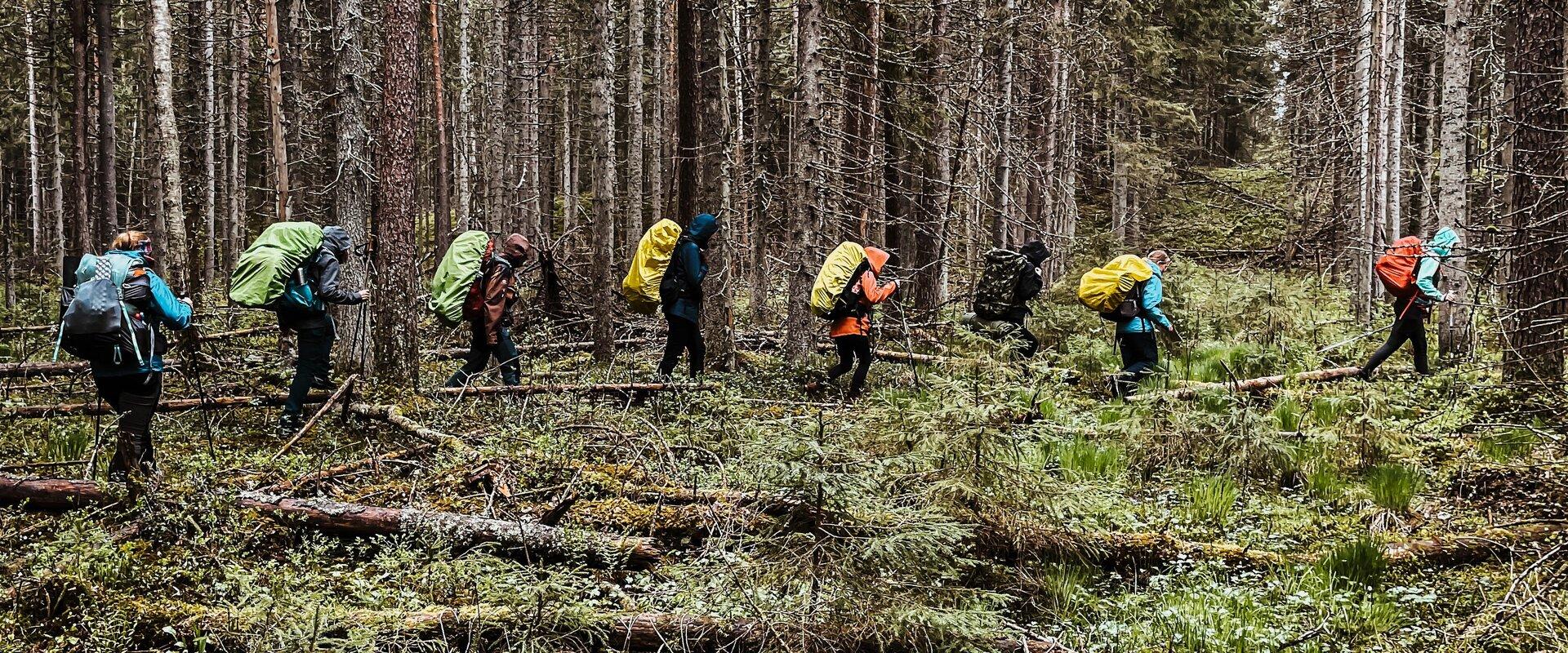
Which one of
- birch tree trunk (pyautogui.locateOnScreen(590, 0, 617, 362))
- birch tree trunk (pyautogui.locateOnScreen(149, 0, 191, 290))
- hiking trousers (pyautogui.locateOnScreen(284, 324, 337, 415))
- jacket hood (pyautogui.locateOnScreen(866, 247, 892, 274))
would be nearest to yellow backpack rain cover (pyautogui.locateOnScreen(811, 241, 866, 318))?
jacket hood (pyautogui.locateOnScreen(866, 247, 892, 274))

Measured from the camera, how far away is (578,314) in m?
15.0

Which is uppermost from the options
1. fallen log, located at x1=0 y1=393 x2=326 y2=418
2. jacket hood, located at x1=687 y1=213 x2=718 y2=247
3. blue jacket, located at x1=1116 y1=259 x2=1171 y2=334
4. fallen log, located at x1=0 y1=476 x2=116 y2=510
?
jacket hood, located at x1=687 y1=213 x2=718 y2=247

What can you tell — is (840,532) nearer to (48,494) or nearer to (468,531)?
(468,531)

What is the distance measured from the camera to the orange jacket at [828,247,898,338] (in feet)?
32.7

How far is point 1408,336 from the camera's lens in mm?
10328

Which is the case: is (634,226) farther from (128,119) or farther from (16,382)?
(128,119)

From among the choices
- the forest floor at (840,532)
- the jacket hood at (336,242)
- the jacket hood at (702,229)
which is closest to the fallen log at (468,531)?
the forest floor at (840,532)

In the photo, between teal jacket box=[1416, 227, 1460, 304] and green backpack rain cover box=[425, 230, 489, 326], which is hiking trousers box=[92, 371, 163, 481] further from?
teal jacket box=[1416, 227, 1460, 304]

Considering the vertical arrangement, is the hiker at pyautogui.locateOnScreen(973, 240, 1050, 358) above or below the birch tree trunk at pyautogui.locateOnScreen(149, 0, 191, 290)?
below

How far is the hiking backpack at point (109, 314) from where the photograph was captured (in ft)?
20.7

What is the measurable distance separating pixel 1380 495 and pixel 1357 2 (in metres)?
19.3

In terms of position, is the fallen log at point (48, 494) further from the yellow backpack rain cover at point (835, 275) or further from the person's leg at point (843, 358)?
the person's leg at point (843, 358)

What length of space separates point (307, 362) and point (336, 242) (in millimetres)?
1097

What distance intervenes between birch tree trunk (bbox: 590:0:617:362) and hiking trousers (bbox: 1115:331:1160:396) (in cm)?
618
